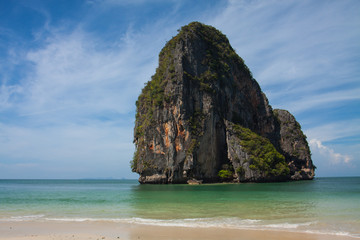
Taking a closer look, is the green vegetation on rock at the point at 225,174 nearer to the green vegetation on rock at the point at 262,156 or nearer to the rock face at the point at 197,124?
the rock face at the point at 197,124

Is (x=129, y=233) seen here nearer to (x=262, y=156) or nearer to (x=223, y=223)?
(x=223, y=223)

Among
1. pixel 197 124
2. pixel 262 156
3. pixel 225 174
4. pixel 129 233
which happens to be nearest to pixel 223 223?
pixel 129 233

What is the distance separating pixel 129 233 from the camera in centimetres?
966

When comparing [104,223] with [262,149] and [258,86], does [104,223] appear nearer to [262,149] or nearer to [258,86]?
[262,149]

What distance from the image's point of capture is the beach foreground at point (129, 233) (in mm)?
8938

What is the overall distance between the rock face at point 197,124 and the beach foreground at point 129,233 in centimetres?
3598

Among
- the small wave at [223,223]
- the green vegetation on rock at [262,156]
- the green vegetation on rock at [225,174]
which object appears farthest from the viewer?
the green vegetation on rock at [225,174]

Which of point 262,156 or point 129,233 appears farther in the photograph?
point 262,156

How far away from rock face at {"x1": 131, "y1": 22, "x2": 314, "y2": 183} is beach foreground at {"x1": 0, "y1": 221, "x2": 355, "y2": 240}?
3598 centimetres

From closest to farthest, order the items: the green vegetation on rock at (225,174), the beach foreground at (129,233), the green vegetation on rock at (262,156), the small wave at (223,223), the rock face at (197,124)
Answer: the beach foreground at (129,233)
the small wave at (223,223)
the green vegetation on rock at (262,156)
the rock face at (197,124)
the green vegetation on rock at (225,174)

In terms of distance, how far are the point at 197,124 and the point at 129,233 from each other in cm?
3993

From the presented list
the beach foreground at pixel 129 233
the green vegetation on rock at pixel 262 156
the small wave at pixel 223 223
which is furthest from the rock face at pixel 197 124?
the beach foreground at pixel 129 233

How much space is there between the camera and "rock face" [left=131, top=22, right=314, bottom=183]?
47.6 meters

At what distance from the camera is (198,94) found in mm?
51469
